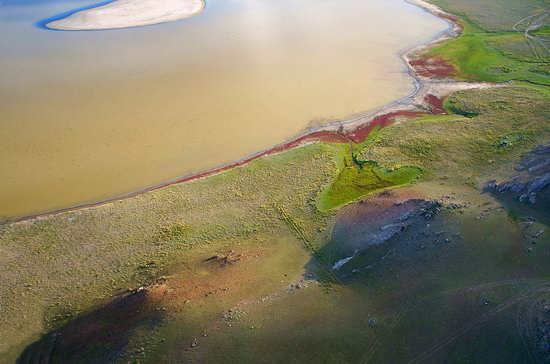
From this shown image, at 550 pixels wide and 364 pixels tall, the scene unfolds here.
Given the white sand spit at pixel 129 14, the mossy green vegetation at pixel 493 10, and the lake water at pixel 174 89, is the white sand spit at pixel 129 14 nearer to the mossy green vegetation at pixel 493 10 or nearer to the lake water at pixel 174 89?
the lake water at pixel 174 89

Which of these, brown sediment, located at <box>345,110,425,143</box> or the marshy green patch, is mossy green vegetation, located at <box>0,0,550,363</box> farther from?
brown sediment, located at <box>345,110,425,143</box>

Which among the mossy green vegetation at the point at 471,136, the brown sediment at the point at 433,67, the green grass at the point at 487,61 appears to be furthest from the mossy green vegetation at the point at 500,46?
the mossy green vegetation at the point at 471,136

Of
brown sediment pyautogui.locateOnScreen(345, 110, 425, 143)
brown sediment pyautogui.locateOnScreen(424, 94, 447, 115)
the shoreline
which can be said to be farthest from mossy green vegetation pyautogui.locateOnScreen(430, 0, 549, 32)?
brown sediment pyautogui.locateOnScreen(345, 110, 425, 143)

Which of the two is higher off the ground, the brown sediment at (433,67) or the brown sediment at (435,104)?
the brown sediment at (433,67)

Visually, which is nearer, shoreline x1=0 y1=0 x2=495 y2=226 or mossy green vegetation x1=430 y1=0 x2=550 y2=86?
shoreline x1=0 y1=0 x2=495 y2=226

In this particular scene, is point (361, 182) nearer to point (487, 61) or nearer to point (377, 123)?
point (377, 123)

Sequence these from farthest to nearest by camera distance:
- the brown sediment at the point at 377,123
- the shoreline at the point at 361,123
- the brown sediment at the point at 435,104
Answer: the brown sediment at the point at 435,104 < the brown sediment at the point at 377,123 < the shoreline at the point at 361,123

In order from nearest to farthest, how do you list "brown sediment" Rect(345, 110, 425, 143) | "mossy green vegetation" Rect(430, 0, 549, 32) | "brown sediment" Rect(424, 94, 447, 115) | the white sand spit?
"brown sediment" Rect(345, 110, 425, 143) → "brown sediment" Rect(424, 94, 447, 115) → "mossy green vegetation" Rect(430, 0, 549, 32) → the white sand spit
